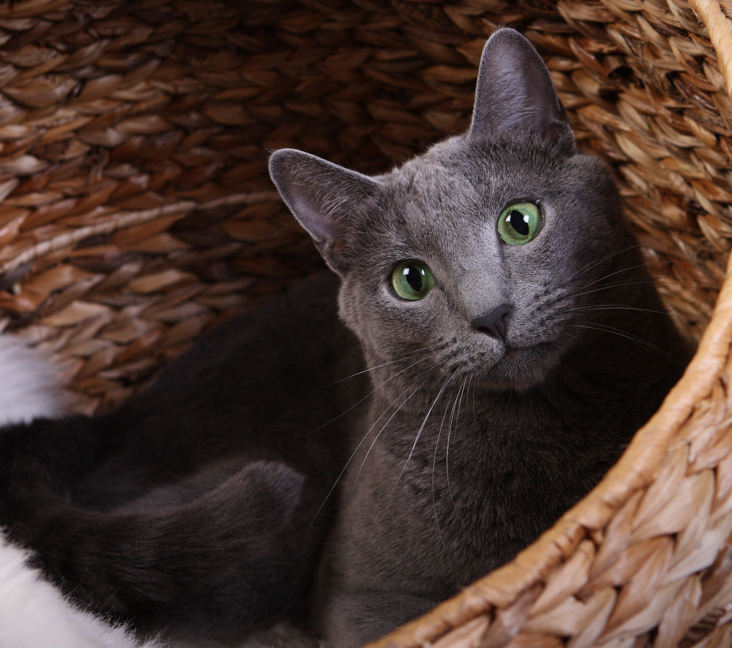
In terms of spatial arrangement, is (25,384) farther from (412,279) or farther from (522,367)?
(522,367)

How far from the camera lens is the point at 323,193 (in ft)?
3.67

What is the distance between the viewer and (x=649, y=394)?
0.98m

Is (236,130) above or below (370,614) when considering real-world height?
above

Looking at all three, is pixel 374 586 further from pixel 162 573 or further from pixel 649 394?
pixel 649 394

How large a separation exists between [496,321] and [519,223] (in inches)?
6.4

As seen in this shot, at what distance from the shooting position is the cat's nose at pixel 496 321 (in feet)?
2.80

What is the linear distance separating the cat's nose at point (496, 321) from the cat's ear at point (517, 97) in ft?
1.09

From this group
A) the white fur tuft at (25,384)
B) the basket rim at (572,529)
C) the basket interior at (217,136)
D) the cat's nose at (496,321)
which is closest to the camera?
the basket rim at (572,529)

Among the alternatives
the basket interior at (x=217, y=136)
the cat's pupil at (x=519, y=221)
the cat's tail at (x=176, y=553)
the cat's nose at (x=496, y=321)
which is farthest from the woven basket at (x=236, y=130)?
the cat's tail at (x=176, y=553)

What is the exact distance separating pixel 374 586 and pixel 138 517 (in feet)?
1.32

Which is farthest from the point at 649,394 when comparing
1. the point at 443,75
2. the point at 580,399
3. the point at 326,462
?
the point at 443,75

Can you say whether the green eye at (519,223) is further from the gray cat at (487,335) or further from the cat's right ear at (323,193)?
the cat's right ear at (323,193)

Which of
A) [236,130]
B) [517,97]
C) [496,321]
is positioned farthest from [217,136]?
[496,321]

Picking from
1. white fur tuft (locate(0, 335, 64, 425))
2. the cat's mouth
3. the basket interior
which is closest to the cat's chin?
the cat's mouth
